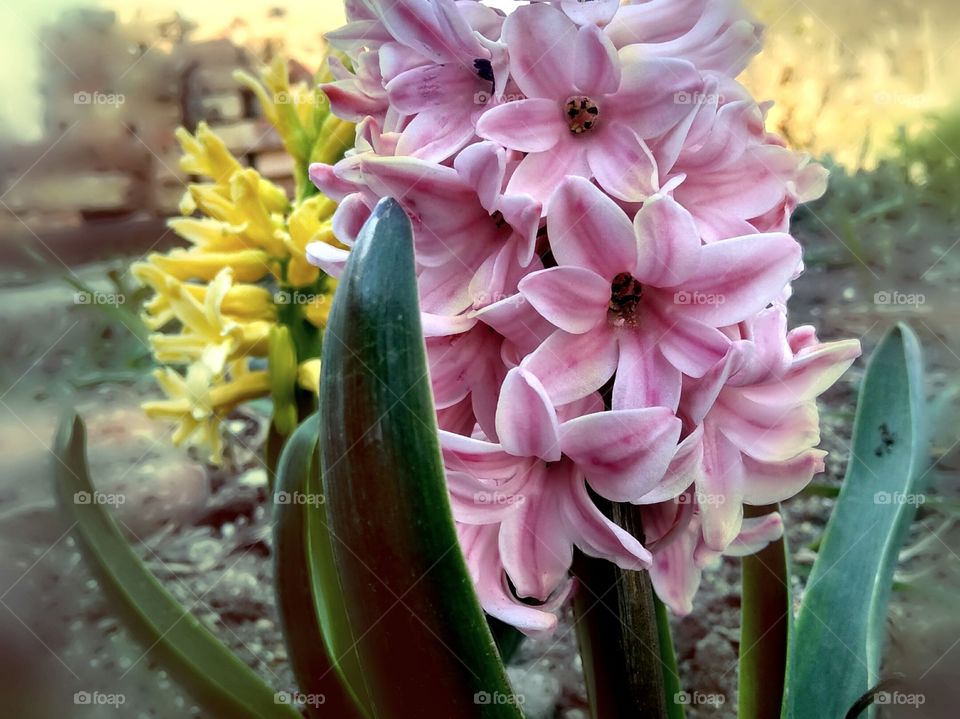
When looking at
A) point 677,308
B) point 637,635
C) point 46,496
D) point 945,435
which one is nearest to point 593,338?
point 677,308

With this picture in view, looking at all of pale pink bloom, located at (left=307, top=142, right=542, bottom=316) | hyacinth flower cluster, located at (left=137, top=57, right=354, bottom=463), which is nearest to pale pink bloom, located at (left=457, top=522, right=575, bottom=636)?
pale pink bloom, located at (left=307, top=142, right=542, bottom=316)

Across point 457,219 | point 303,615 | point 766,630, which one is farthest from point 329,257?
point 766,630

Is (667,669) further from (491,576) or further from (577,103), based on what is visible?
(577,103)

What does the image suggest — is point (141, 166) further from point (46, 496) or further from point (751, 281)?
point (751, 281)

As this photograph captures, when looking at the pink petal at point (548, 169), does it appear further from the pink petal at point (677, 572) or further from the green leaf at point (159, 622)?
the green leaf at point (159, 622)

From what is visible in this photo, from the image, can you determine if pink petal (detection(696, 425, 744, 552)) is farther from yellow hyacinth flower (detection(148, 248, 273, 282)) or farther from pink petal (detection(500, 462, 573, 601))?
yellow hyacinth flower (detection(148, 248, 273, 282))

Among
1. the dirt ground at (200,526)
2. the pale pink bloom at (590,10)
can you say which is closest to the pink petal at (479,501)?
the pale pink bloom at (590,10)


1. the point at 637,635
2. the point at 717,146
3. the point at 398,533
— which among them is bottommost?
the point at 637,635
